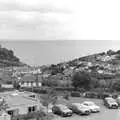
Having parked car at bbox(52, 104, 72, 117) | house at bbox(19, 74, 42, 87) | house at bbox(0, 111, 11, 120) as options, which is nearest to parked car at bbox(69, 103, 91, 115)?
parked car at bbox(52, 104, 72, 117)

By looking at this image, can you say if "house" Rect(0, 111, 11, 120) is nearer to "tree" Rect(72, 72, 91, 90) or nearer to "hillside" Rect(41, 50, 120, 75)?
"tree" Rect(72, 72, 91, 90)

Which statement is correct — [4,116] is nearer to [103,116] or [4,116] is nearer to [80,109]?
[80,109]

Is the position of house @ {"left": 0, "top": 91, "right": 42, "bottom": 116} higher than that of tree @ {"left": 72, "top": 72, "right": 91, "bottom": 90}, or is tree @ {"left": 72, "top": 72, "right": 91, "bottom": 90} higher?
tree @ {"left": 72, "top": 72, "right": 91, "bottom": 90}

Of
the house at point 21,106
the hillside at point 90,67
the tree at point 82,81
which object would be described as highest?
the hillside at point 90,67

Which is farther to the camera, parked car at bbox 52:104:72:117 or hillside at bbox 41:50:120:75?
hillside at bbox 41:50:120:75

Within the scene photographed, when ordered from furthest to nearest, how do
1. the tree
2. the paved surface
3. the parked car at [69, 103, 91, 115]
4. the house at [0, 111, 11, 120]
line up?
1. the tree
2. the parked car at [69, 103, 91, 115]
3. the paved surface
4. the house at [0, 111, 11, 120]

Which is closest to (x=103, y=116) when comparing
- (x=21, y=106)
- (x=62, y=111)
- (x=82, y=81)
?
(x=62, y=111)

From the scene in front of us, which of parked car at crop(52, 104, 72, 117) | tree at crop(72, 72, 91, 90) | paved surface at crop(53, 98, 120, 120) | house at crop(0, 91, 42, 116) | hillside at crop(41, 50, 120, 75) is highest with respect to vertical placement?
hillside at crop(41, 50, 120, 75)

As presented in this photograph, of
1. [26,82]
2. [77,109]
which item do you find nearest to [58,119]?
[77,109]

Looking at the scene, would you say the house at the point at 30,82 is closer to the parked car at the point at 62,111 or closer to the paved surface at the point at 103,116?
the parked car at the point at 62,111

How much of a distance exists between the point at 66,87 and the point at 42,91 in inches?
104

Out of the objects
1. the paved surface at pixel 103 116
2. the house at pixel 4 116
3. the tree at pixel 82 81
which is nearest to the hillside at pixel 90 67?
the tree at pixel 82 81

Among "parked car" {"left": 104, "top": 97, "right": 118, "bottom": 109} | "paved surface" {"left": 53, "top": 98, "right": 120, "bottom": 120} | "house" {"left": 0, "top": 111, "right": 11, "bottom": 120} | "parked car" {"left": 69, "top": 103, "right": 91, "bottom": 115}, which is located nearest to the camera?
"house" {"left": 0, "top": 111, "right": 11, "bottom": 120}

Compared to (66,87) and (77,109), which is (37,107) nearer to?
(77,109)
